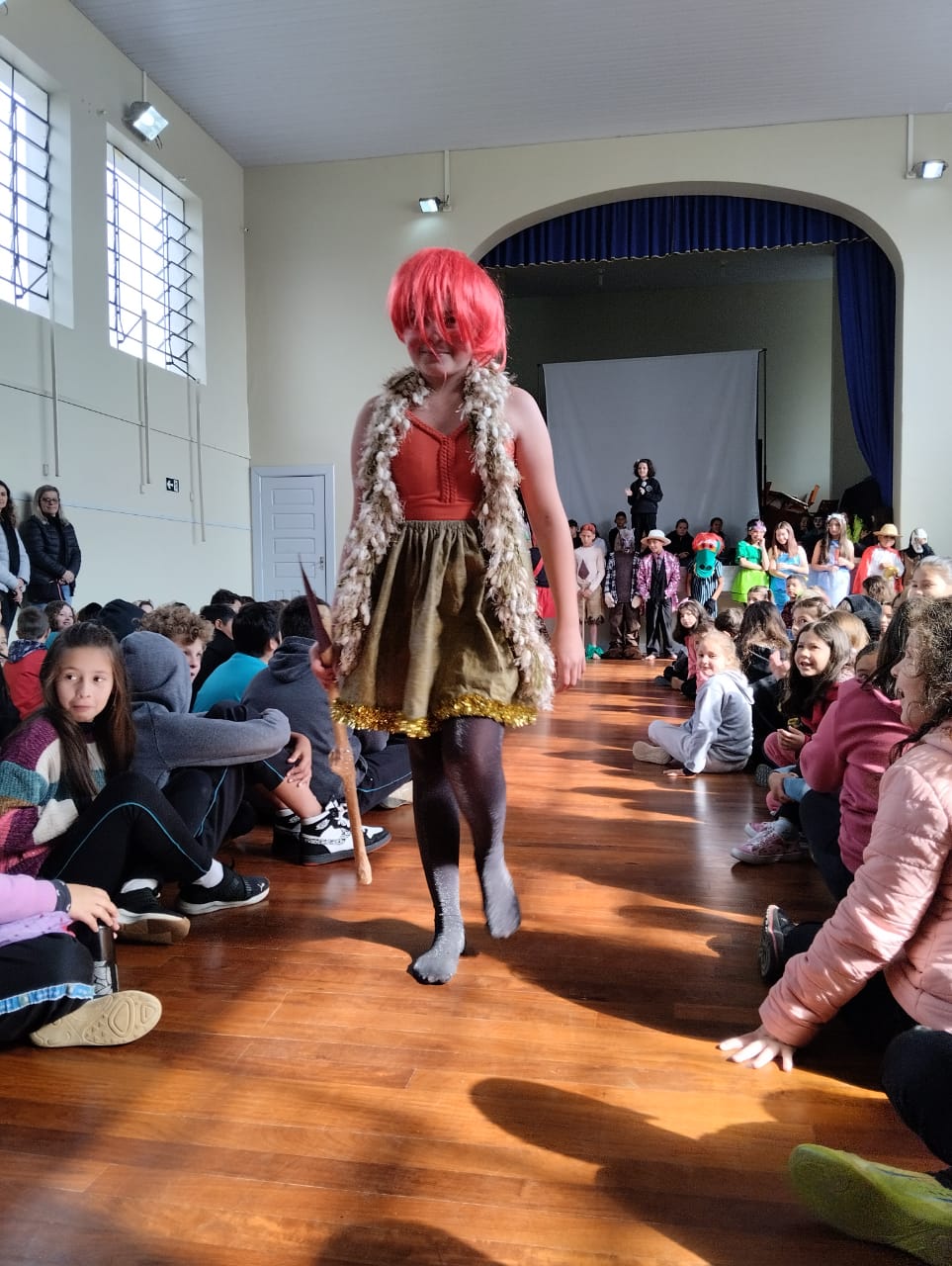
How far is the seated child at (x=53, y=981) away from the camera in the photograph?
4.92 feet

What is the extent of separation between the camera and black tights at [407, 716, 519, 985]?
165 centimetres

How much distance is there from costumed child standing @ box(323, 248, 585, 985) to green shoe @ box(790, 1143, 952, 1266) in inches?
30.8

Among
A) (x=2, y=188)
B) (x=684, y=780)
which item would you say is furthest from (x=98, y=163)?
(x=684, y=780)

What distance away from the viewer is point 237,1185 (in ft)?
3.85

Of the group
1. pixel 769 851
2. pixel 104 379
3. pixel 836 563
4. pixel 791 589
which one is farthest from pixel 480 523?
pixel 836 563

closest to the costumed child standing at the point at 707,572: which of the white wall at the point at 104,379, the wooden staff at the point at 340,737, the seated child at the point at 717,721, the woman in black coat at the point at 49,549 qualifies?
the white wall at the point at 104,379

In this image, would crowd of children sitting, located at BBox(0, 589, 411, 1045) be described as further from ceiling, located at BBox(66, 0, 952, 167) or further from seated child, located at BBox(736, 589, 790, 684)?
ceiling, located at BBox(66, 0, 952, 167)

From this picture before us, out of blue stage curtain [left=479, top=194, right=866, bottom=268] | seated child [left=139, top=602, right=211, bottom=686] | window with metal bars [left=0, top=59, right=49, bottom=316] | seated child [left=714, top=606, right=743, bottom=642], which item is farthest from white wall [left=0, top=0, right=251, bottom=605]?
seated child [left=714, top=606, right=743, bottom=642]

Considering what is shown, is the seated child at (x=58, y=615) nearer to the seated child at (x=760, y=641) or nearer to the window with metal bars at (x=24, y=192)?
the window with metal bars at (x=24, y=192)

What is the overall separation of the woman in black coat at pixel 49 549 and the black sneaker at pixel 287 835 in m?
4.16

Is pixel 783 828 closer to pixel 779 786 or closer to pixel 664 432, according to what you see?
pixel 779 786

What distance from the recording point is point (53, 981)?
5.00ft

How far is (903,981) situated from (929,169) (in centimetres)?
Answer: 900

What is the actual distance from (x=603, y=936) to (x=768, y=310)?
12677 millimetres
